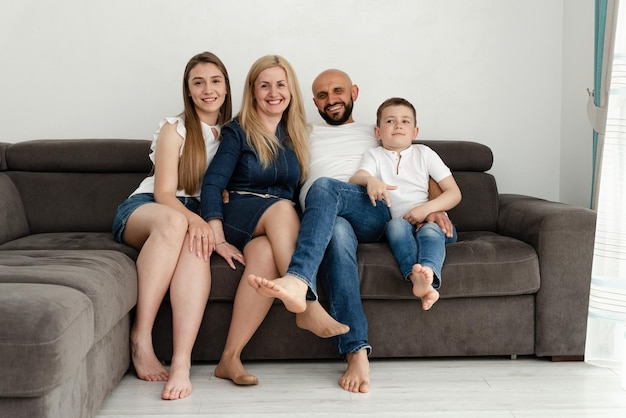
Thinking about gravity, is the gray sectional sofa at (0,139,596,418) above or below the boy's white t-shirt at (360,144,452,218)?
below

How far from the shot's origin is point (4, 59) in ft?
11.8

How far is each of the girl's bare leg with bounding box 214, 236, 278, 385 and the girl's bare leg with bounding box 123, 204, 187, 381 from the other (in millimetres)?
216

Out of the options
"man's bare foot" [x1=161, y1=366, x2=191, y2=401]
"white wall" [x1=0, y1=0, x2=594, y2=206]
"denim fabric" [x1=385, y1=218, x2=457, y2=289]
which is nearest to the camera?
"man's bare foot" [x1=161, y1=366, x2=191, y2=401]

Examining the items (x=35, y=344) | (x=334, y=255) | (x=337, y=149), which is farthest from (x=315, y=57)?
(x=35, y=344)

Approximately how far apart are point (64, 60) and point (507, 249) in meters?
2.39

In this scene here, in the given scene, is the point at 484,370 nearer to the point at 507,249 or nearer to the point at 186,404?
the point at 507,249

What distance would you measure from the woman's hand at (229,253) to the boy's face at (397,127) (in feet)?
2.65

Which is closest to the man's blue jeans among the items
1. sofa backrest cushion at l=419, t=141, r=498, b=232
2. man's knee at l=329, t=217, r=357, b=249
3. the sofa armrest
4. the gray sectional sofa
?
man's knee at l=329, t=217, r=357, b=249

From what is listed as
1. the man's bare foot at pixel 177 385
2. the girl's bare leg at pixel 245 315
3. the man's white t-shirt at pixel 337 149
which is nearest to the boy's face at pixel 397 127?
the man's white t-shirt at pixel 337 149

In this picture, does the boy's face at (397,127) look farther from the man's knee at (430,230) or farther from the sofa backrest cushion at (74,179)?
the sofa backrest cushion at (74,179)

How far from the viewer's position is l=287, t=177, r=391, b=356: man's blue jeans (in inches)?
91.1

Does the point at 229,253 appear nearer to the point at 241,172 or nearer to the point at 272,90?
the point at 241,172

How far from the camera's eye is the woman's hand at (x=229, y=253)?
2.49 metres

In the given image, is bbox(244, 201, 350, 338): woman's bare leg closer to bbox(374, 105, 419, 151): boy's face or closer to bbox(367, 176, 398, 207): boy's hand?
bbox(367, 176, 398, 207): boy's hand
